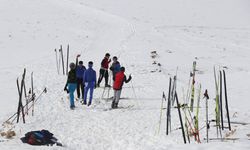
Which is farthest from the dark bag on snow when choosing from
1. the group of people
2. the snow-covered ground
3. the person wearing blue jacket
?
the person wearing blue jacket

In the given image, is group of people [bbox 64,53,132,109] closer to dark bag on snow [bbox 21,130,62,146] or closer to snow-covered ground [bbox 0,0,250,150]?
snow-covered ground [bbox 0,0,250,150]

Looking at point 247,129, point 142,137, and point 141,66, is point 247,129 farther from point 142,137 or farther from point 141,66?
point 141,66

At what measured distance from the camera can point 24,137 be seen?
12.2m

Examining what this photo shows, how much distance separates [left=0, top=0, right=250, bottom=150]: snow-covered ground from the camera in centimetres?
1359

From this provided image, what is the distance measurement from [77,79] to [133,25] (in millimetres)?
33476

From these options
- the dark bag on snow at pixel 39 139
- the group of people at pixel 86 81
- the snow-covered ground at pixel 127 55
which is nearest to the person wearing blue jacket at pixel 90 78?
the group of people at pixel 86 81

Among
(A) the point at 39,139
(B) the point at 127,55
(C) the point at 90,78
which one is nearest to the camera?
(A) the point at 39,139

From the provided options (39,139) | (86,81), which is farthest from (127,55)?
(39,139)

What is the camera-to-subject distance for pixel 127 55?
31.7 metres

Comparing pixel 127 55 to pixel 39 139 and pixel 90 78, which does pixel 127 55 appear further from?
pixel 39 139

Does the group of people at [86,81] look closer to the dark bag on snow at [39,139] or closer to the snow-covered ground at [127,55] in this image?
the snow-covered ground at [127,55]

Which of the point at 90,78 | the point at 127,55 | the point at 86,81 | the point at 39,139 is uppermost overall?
the point at 127,55

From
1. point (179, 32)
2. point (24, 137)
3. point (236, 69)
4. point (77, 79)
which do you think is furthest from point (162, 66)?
point (179, 32)

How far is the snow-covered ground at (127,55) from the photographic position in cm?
1359
